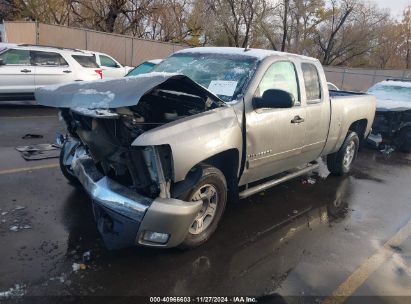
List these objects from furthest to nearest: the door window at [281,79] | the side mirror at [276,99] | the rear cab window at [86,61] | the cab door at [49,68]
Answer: the rear cab window at [86,61] < the cab door at [49,68] < the door window at [281,79] < the side mirror at [276,99]

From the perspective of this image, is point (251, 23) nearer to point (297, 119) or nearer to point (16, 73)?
point (16, 73)

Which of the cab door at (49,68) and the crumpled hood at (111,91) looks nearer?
the crumpled hood at (111,91)

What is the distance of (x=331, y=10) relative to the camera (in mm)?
45062

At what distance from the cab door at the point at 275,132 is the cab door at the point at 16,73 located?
28.1ft

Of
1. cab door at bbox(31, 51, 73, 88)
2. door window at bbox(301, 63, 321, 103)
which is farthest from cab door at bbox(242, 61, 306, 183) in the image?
cab door at bbox(31, 51, 73, 88)

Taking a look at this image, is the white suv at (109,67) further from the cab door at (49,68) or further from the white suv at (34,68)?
the cab door at (49,68)

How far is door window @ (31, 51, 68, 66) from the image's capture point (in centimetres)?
1156

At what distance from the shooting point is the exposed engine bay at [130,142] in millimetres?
3539

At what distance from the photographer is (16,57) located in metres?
11.1

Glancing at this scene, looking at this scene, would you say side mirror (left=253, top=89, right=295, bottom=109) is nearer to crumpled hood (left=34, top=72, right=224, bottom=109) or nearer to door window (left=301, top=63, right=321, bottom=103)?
crumpled hood (left=34, top=72, right=224, bottom=109)

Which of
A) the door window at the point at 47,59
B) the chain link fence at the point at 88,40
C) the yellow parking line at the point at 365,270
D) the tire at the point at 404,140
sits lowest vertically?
the yellow parking line at the point at 365,270

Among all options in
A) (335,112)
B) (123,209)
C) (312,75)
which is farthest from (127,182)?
(335,112)

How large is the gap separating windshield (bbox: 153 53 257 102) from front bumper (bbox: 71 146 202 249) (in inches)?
58.0

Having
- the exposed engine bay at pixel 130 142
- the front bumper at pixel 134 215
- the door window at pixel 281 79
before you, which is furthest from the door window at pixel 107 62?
the front bumper at pixel 134 215
